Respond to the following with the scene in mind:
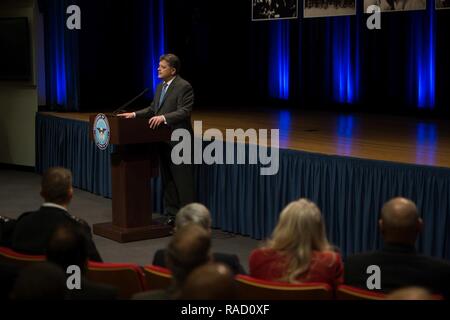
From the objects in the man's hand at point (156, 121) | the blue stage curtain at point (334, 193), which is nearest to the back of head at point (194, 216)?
the blue stage curtain at point (334, 193)

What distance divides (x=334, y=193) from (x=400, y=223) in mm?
2990

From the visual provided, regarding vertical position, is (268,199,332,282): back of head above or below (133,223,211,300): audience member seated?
below

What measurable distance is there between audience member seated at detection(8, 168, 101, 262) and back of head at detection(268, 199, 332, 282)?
3.30 ft

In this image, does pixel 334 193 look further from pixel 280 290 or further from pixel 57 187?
pixel 280 290

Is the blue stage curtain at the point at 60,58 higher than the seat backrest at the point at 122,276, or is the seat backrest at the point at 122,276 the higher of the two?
the blue stage curtain at the point at 60,58

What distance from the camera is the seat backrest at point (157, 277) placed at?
3.10 m

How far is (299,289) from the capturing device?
2869 millimetres

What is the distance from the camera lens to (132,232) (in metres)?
6.52

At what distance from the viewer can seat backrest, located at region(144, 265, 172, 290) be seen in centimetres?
310

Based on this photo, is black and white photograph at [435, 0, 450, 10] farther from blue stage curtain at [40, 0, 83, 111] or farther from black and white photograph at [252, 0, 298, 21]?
blue stage curtain at [40, 0, 83, 111]

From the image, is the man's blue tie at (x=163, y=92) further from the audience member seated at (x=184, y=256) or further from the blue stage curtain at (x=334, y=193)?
the audience member seated at (x=184, y=256)

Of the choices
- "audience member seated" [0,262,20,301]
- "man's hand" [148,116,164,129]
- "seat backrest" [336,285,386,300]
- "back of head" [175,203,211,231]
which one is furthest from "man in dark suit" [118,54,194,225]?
"seat backrest" [336,285,386,300]

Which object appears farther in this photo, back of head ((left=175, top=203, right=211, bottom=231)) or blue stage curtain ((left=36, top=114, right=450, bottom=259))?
blue stage curtain ((left=36, top=114, right=450, bottom=259))

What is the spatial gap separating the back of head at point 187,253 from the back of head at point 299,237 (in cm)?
76
